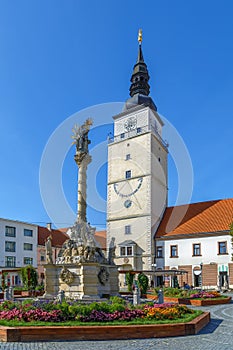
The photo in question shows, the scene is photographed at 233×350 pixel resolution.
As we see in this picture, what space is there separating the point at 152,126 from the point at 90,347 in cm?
4768

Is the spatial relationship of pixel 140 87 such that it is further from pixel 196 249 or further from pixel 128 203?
pixel 196 249

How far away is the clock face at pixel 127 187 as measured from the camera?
178ft

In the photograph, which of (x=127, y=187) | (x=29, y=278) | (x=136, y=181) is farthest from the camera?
(x=127, y=187)

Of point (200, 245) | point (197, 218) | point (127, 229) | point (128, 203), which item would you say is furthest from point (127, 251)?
point (197, 218)

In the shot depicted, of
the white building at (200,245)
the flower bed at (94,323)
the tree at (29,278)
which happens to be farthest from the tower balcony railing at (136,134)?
the flower bed at (94,323)

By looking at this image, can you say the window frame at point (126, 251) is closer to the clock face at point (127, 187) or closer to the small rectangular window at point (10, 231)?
the clock face at point (127, 187)

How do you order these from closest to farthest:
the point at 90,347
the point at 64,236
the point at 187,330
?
the point at 90,347 < the point at 187,330 < the point at 64,236

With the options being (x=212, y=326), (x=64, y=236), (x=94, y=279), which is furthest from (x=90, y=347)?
(x=64, y=236)

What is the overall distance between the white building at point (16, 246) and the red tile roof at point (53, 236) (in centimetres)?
261

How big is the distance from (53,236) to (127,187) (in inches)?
841

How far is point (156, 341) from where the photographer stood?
11.6m

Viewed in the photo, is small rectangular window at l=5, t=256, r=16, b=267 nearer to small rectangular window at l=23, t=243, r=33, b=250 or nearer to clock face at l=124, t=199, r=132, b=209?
small rectangular window at l=23, t=243, r=33, b=250

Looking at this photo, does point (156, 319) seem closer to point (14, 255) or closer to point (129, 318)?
point (129, 318)

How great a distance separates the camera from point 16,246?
6031 centimetres
